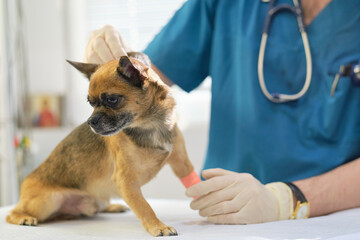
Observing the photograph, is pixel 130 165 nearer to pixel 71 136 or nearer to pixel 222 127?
pixel 71 136

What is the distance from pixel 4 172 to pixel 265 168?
100 centimetres

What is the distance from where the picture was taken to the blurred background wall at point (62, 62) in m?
1.60

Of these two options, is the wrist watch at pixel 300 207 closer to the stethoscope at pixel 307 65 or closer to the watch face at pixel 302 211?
the watch face at pixel 302 211

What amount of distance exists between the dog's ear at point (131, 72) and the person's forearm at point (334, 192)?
18.2 inches

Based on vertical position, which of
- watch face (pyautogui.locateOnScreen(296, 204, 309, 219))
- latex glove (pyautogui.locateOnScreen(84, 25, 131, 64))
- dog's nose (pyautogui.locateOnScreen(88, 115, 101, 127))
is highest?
latex glove (pyautogui.locateOnScreen(84, 25, 131, 64))

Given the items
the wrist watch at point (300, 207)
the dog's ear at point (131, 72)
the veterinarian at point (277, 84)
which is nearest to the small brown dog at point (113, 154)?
the dog's ear at point (131, 72)

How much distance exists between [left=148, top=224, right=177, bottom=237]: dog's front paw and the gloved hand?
0.42 feet

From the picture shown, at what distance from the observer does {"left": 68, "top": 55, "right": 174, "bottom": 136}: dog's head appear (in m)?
0.65

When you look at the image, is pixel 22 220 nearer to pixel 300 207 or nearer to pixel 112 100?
pixel 112 100

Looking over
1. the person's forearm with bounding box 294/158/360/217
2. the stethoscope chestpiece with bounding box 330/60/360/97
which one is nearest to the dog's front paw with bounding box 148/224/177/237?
the person's forearm with bounding box 294/158/360/217

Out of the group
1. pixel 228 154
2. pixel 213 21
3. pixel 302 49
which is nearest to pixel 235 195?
pixel 228 154

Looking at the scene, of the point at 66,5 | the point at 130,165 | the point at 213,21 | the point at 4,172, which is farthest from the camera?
the point at 66,5

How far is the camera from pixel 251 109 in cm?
106

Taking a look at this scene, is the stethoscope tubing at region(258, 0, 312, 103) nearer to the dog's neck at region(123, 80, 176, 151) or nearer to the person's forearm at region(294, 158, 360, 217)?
the person's forearm at region(294, 158, 360, 217)
